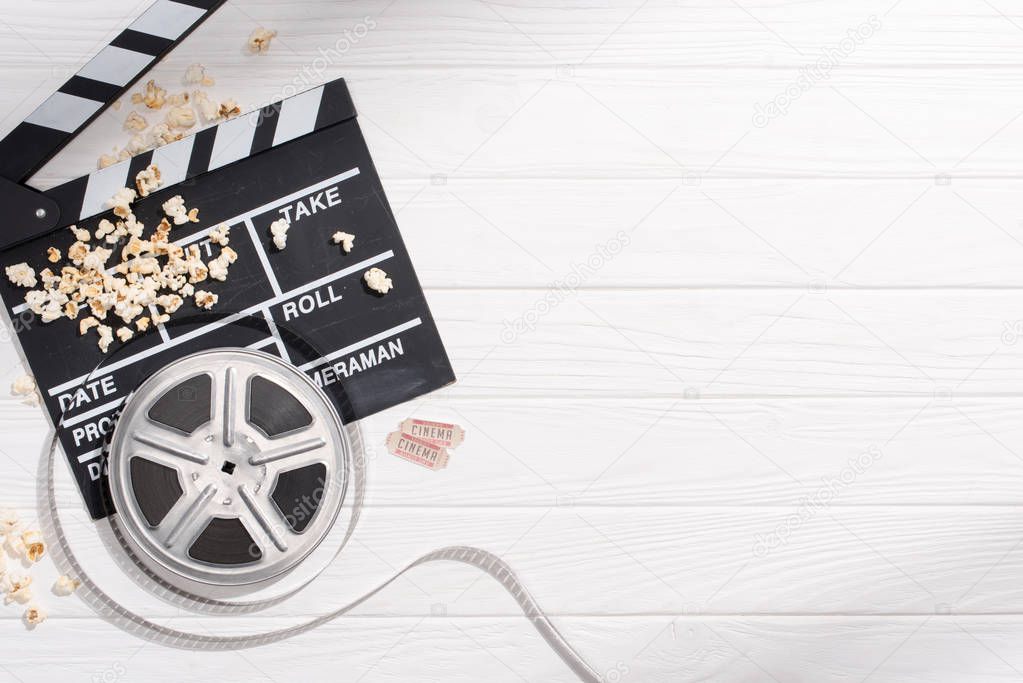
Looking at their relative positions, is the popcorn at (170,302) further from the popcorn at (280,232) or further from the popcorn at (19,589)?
the popcorn at (19,589)

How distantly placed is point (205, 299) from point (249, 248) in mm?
87

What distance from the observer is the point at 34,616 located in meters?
0.94

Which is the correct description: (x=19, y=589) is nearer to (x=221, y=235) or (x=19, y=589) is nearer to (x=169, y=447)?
(x=169, y=447)

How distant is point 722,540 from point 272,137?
80 cm

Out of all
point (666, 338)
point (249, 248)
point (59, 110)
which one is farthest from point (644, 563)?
point (59, 110)

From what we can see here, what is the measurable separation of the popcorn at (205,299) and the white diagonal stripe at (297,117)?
0.71 feet

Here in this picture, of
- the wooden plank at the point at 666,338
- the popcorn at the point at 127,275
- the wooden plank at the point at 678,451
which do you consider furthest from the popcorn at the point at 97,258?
the wooden plank at the point at 666,338

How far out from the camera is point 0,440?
952mm

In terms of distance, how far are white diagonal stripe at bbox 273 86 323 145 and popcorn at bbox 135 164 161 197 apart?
161 millimetres

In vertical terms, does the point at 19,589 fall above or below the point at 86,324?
below

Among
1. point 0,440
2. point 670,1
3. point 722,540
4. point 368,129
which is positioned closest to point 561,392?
point 722,540

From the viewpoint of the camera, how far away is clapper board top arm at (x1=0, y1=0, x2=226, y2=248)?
0.93m

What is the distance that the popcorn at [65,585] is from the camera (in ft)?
3.11

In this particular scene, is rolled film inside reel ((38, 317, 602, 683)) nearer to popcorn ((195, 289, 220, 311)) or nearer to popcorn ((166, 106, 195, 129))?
popcorn ((195, 289, 220, 311))
